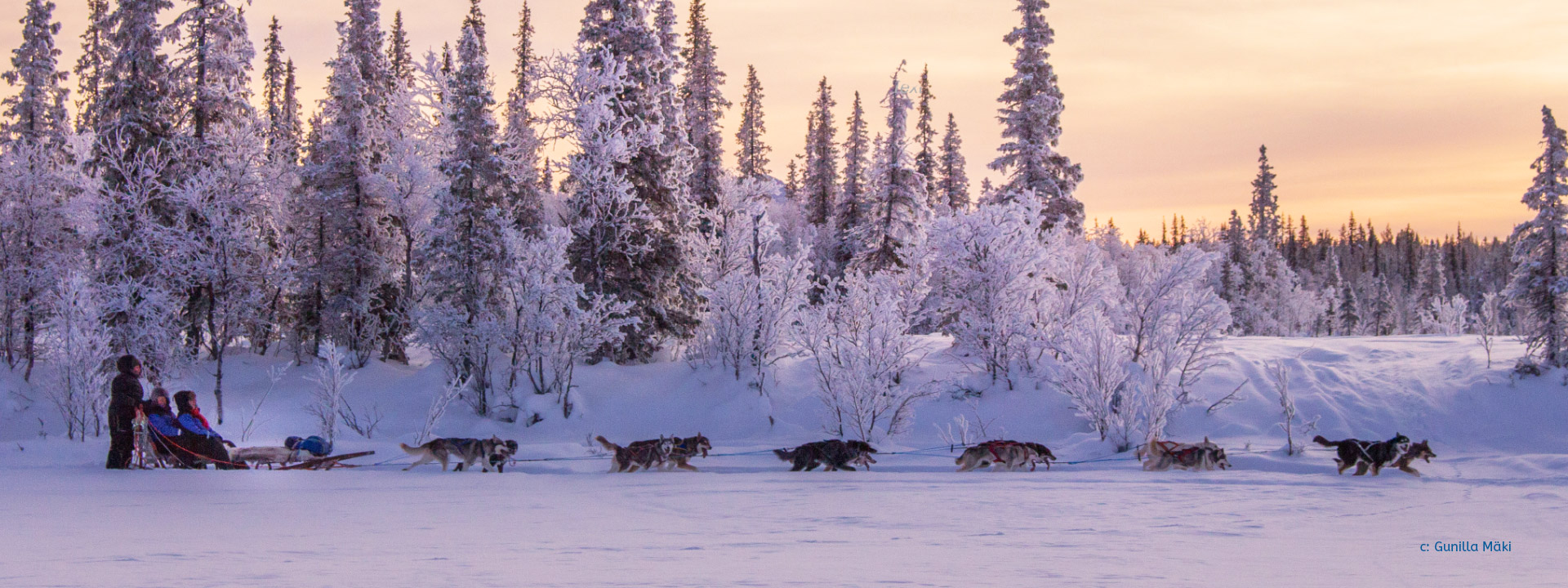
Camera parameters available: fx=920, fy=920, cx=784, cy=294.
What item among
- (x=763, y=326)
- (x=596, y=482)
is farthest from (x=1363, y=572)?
(x=763, y=326)

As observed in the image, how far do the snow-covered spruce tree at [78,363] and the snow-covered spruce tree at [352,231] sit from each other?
8.48 m

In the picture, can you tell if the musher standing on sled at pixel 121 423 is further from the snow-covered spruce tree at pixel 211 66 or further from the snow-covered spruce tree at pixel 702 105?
the snow-covered spruce tree at pixel 702 105

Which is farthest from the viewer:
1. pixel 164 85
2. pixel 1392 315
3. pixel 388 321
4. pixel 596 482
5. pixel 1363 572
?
pixel 1392 315

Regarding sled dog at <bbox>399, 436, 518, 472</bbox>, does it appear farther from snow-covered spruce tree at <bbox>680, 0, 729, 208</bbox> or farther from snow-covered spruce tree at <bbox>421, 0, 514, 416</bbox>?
snow-covered spruce tree at <bbox>680, 0, 729, 208</bbox>

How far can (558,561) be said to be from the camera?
537cm

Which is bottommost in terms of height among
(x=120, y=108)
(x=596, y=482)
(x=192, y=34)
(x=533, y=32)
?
(x=596, y=482)

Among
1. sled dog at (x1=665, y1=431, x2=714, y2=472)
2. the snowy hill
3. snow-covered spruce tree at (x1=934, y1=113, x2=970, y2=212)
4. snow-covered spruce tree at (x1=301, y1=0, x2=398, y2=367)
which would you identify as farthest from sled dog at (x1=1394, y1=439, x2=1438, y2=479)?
snow-covered spruce tree at (x1=934, y1=113, x2=970, y2=212)

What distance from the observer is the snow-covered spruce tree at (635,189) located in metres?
23.1

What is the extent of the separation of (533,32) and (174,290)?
3428 cm

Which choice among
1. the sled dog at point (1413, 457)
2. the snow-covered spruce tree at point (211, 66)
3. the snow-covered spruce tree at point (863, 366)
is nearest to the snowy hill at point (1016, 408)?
the snow-covered spruce tree at point (863, 366)

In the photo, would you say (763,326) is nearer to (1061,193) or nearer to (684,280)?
(684,280)

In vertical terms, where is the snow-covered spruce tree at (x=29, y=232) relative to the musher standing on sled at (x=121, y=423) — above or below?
above

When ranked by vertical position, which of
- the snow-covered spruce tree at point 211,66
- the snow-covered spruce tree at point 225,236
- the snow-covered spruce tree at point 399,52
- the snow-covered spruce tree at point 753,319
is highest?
the snow-covered spruce tree at point 399,52

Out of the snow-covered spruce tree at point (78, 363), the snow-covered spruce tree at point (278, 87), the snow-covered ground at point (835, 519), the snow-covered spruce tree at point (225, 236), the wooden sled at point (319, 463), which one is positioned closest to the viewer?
the snow-covered ground at point (835, 519)
